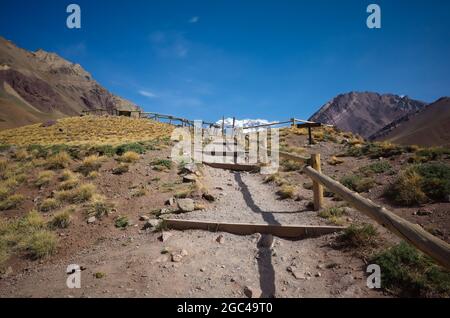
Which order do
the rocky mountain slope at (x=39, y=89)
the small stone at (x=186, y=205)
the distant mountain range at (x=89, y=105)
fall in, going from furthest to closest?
the rocky mountain slope at (x=39, y=89) < the distant mountain range at (x=89, y=105) < the small stone at (x=186, y=205)

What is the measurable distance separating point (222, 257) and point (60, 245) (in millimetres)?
3818

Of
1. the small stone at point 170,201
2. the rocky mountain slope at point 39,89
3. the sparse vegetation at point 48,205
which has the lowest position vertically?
the sparse vegetation at point 48,205

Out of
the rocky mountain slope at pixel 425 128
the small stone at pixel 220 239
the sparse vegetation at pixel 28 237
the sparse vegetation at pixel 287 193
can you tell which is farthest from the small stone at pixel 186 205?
the rocky mountain slope at pixel 425 128

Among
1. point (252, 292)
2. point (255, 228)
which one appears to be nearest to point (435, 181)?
point (255, 228)

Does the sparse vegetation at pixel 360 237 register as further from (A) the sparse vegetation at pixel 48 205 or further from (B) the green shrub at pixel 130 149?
(B) the green shrub at pixel 130 149

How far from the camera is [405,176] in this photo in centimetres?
667

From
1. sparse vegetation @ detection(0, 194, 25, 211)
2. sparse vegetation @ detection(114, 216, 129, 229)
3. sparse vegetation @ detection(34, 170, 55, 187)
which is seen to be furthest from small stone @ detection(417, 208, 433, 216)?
sparse vegetation @ detection(34, 170, 55, 187)

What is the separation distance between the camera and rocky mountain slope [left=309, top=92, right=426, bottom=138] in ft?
376

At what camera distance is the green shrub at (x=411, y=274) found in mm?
2876

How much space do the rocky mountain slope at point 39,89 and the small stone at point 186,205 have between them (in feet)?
368

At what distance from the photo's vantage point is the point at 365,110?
123375 mm

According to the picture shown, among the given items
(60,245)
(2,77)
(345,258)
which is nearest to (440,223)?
(345,258)

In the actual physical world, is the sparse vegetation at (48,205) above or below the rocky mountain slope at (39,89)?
below
